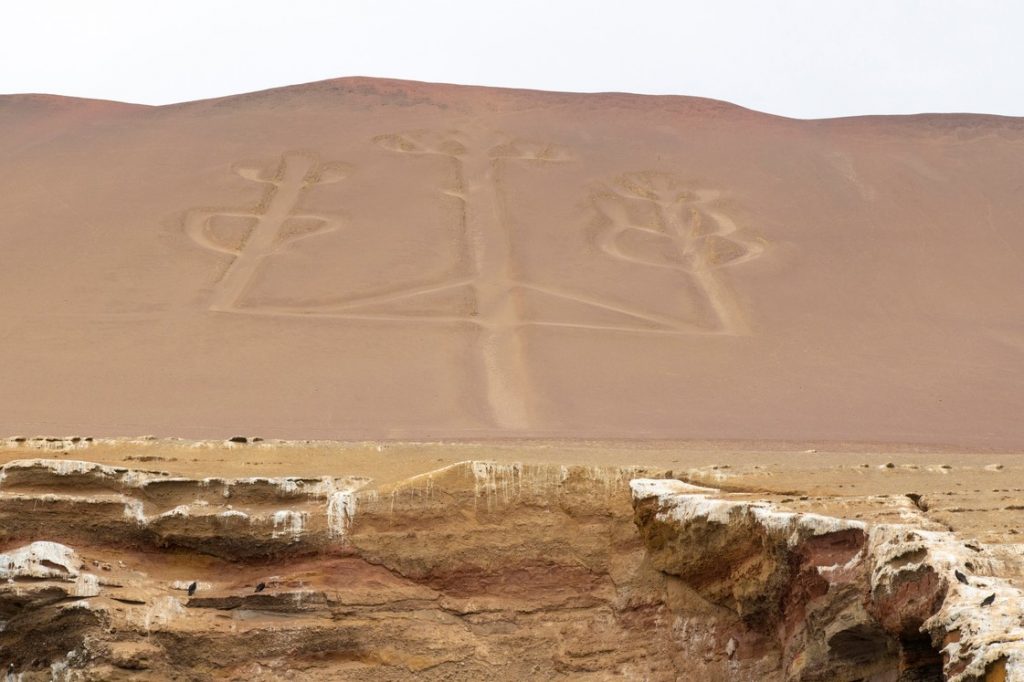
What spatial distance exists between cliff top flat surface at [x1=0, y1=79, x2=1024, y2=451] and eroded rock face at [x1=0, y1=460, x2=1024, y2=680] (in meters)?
12.8

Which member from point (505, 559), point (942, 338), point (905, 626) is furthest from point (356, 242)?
point (905, 626)

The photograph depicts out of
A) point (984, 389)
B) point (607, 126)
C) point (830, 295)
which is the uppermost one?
point (607, 126)

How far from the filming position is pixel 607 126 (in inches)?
1715

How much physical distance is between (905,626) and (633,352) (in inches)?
841

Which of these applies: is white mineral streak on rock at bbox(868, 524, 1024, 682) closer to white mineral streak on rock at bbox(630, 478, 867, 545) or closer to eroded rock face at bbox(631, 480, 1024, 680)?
eroded rock face at bbox(631, 480, 1024, 680)

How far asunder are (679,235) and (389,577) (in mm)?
26670

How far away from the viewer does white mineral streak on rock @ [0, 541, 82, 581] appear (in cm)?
739

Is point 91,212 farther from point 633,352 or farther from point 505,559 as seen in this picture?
point 505,559

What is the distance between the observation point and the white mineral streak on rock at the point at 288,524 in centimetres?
788

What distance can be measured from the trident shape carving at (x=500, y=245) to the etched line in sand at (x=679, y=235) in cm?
4

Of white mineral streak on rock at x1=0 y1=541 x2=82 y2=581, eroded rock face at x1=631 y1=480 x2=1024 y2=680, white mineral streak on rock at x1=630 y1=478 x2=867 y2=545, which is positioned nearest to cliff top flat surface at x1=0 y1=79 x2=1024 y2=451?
white mineral streak on rock at x1=0 y1=541 x2=82 y2=581

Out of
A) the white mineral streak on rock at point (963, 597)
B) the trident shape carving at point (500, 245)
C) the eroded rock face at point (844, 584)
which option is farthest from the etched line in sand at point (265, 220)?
the white mineral streak on rock at point (963, 597)

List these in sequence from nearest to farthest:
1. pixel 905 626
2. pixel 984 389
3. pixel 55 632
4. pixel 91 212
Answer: pixel 905 626, pixel 55 632, pixel 984 389, pixel 91 212

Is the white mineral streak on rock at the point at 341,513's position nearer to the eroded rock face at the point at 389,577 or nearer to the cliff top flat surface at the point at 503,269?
the eroded rock face at the point at 389,577
